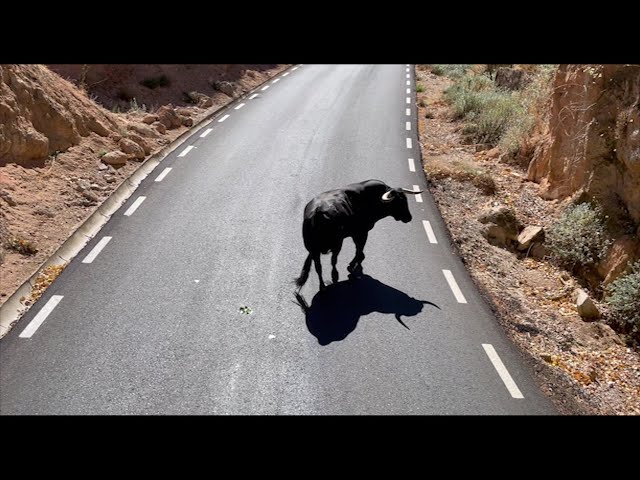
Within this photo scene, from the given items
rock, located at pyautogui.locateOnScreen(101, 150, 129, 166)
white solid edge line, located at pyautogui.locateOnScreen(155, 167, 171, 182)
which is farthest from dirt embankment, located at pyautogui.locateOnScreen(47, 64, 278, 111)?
white solid edge line, located at pyautogui.locateOnScreen(155, 167, 171, 182)

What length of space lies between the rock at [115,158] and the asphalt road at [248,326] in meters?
0.78

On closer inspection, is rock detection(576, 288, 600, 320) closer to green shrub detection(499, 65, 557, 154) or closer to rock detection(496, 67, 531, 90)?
green shrub detection(499, 65, 557, 154)

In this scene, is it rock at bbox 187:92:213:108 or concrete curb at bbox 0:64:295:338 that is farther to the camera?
rock at bbox 187:92:213:108

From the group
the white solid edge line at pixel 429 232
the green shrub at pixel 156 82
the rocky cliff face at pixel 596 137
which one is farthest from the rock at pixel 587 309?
the green shrub at pixel 156 82

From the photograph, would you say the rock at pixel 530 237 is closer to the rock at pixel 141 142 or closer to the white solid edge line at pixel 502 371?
the white solid edge line at pixel 502 371

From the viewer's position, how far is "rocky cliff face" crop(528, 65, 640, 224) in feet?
32.4

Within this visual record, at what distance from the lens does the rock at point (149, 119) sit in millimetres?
15039

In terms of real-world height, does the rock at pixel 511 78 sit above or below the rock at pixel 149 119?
below

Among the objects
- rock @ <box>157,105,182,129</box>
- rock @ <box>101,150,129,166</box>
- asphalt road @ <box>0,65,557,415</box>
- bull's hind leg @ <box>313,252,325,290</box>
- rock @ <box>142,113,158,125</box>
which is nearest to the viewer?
asphalt road @ <box>0,65,557,415</box>

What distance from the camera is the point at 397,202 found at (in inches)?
344

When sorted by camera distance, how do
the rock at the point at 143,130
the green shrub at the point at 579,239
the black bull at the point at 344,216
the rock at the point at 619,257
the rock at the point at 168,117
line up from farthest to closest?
1. the rock at the point at 168,117
2. the rock at the point at 143,130
3. the green shrub at the point at 579,239
4. the rock at the point at 619,257
5. the black bull at the point at 344,216

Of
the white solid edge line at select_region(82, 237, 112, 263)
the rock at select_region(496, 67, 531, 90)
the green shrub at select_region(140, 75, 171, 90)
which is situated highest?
the white solid edge line at select_region(82, 237, 112, 263)

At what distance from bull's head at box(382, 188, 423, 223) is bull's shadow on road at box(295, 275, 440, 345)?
1.25 metres
